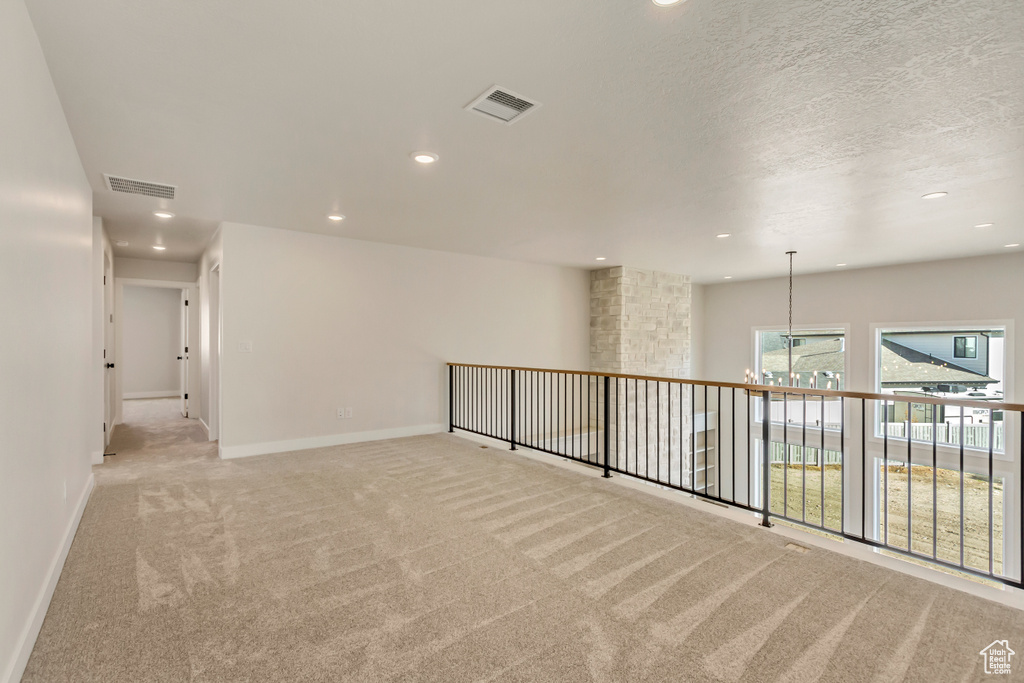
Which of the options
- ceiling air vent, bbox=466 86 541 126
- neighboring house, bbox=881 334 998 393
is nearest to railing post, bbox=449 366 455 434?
ceiling air vent, bbox=466 86 541 126

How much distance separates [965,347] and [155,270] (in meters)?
11.3

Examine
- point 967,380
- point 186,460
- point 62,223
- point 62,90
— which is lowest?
point 186,460

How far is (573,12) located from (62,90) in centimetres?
236

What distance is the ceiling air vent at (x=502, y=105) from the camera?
2.24 m

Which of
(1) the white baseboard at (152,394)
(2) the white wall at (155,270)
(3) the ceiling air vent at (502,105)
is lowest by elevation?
(1) the white baseboard at (152,394)

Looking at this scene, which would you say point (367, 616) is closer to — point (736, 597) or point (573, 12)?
point (736, 597)

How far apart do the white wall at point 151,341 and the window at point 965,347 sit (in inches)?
518

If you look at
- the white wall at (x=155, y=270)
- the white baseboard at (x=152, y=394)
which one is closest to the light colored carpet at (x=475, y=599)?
the white wall at (x=155, y=270)

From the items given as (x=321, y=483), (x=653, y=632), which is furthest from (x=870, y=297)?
(x=321, y=483)

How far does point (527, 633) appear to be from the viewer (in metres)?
1.88

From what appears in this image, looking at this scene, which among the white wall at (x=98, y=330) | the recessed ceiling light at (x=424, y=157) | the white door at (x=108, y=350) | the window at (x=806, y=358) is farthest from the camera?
the window at (x=806, y=358)

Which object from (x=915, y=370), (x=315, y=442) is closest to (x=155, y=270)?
(x=315, y=442)

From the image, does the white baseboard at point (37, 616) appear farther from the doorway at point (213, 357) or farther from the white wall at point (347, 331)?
the doorway at point (213, 357)

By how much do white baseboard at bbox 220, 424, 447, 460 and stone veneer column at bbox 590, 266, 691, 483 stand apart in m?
3.02
